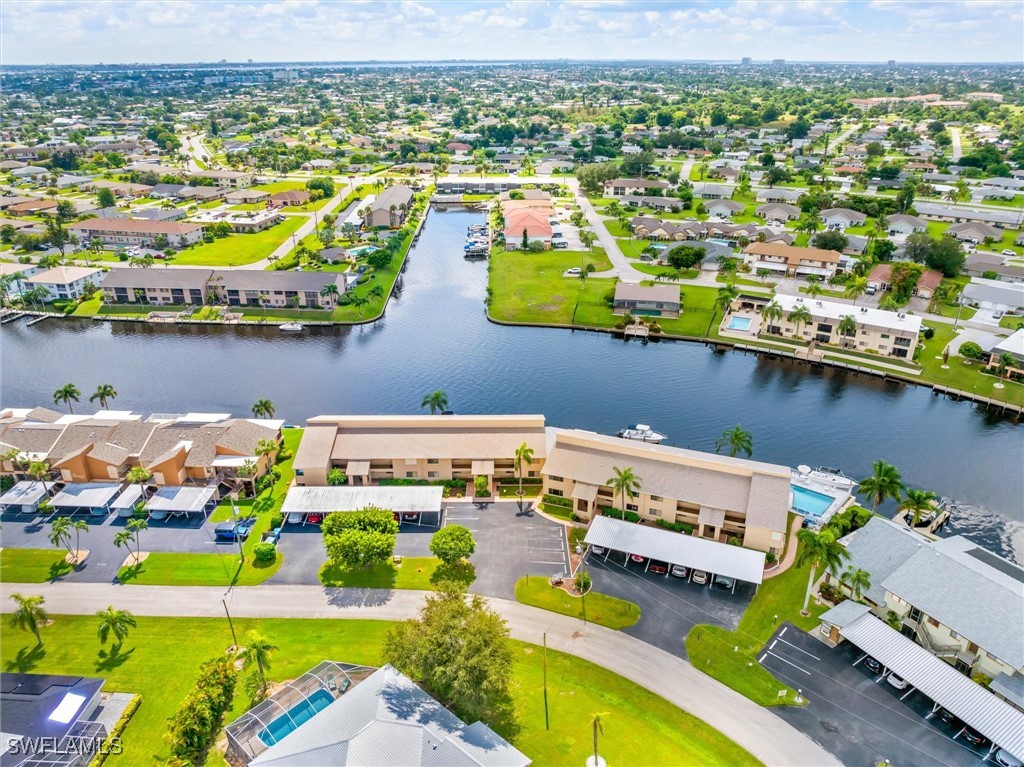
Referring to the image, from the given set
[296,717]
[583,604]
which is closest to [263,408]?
[296,717]

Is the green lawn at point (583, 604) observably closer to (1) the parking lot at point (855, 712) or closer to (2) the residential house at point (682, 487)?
(1) the parking lot at point (855, 712)

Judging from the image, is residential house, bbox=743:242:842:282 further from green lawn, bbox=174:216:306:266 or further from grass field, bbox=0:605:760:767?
grass field, bbox=0:605:760:767

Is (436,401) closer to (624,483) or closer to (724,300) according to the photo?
(624,483)

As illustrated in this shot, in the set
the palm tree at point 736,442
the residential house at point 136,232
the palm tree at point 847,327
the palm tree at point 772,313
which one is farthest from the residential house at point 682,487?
the residential house at point 136,232

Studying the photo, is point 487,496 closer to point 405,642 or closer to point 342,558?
point 342,558

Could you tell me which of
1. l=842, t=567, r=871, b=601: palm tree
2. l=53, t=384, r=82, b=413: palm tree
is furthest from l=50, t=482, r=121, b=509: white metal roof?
l=842, t=567, r=871, b=601: palm tree

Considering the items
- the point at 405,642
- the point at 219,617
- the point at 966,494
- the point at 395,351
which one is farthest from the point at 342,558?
the point at 966,494
